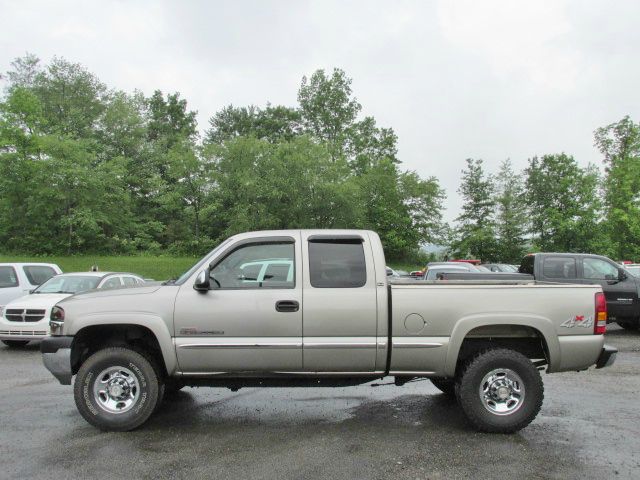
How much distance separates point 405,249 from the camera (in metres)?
53.5

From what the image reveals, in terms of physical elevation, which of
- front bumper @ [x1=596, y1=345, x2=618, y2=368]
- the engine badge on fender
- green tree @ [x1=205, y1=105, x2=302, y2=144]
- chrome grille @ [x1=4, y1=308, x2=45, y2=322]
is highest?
green tree @ [x1=205, y1=105, x2=302, y2=144]

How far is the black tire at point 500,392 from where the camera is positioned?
5176 mm

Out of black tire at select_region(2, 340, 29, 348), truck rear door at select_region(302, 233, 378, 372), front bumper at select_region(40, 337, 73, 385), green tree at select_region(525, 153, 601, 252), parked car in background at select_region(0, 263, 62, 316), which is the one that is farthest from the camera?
green tree at select_region(525, 153, 601, 252)

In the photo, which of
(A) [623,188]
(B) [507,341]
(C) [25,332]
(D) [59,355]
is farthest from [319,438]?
(A) [623,188]

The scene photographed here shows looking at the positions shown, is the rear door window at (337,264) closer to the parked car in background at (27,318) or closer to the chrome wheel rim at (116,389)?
the chrome wheel rim at (116,389)

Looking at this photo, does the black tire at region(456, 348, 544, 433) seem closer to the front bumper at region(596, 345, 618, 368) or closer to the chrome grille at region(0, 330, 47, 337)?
the front bumper at region(596, 345, 618, 368)

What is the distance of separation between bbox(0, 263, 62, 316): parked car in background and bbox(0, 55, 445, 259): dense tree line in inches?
1019

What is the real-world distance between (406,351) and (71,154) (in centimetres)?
3805

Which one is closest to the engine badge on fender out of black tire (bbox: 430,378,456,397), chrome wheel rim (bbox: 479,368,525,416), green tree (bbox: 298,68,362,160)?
chrome wheel rim (bbox: 479,368,525,416)


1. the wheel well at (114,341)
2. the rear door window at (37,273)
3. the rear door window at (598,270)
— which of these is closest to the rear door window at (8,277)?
the rear door window at (37,273)

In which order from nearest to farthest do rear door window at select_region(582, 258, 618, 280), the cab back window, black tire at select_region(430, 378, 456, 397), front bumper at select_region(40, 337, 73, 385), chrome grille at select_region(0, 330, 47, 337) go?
front bumper at select_region(40, 337, 73, 385) → black tire at select_region(430, 378, 456, 397) → chrome grille at select_region(0, 330, 47, 337) → rear door window at select_region(582, 258, 618, 280) → the cab back window

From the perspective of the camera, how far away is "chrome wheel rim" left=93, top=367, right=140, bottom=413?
530 cm

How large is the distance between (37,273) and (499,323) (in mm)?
12095

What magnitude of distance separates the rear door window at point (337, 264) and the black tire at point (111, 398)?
1.86 meters
